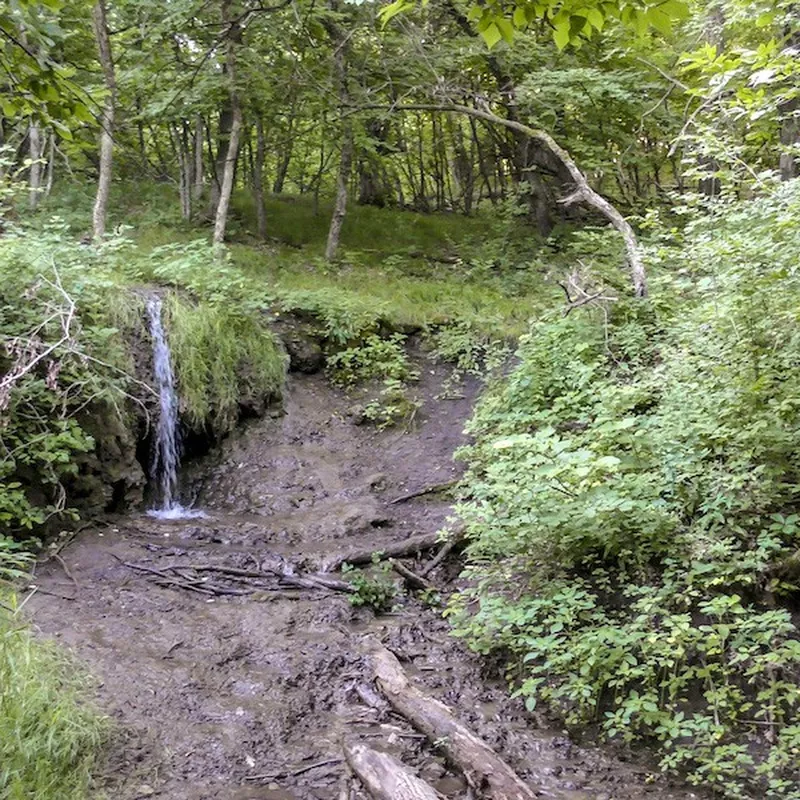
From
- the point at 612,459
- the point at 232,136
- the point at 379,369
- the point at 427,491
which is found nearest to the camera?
the point at 612,459

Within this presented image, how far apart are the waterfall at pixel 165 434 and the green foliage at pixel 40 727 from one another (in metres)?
4.18

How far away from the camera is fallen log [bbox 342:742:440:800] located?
122 inches

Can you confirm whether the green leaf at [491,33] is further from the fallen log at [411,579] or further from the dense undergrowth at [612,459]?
the fallen log at [411,579]

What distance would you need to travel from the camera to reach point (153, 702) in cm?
408

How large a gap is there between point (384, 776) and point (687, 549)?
222cm

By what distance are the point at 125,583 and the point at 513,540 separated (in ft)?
11.4

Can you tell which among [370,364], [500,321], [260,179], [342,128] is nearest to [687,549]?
[370,364]

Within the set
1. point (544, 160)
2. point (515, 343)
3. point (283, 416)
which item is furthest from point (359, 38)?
point (283, 416)

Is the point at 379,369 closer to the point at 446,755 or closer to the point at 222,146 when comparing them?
the point at 222,146

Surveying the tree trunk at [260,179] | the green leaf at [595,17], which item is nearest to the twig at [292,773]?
the green leaf at [595,17]

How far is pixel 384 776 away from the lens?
3.26 m

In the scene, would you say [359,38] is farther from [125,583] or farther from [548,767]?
[548,767]

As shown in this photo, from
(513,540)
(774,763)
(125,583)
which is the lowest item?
(125,583)

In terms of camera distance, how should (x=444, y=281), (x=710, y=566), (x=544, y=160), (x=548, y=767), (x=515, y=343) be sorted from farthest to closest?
(x=544, y=160), (x=444, y=281), (x=515, y=343), (x=710, y=566), (x=548, y=767)
